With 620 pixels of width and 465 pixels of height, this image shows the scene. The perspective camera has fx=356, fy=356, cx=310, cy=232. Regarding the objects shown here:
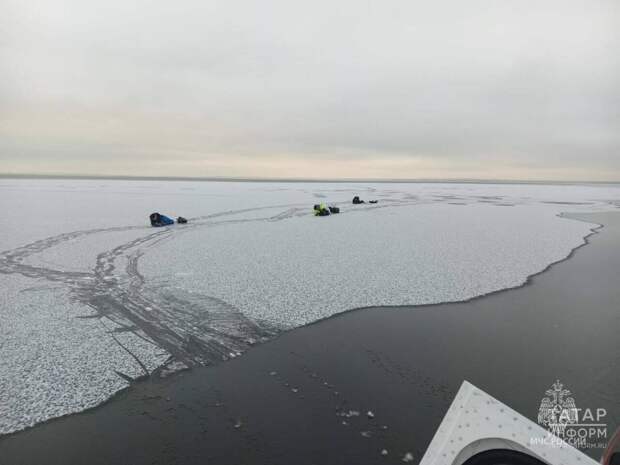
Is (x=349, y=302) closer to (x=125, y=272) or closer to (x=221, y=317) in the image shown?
(x=221, y=317)

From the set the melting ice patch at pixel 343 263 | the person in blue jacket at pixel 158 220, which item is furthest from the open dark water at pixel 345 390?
the person in blue jacket at pixel 158 220

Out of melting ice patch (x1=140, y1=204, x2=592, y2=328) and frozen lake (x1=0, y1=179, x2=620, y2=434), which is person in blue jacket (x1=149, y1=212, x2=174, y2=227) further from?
melting ice patch (x1=140, y1=204, x2=592, y2=328)

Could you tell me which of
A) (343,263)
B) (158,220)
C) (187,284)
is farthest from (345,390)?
(158,220)

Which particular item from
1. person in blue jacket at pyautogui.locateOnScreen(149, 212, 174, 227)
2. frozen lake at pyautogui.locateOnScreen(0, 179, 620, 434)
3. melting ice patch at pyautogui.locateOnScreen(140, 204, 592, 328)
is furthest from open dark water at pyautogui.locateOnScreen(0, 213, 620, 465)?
person in blue jacket at pyautogui.locateOnScreen(149, 212, 174, 227)

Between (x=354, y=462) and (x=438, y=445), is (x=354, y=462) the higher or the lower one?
the lower one

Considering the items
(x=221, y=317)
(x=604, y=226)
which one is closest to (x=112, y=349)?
(x=221, y=317)

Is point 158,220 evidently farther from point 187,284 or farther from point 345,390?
point 345,390

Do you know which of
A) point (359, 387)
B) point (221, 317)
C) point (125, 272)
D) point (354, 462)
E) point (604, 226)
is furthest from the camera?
point (604, 226)

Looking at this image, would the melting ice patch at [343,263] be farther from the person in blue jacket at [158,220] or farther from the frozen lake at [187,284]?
the person in blue jacket at [158,220]
